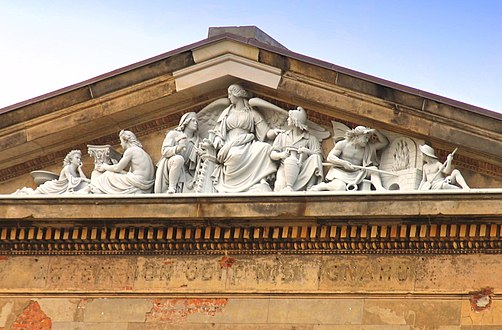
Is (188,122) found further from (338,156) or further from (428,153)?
(428,153)

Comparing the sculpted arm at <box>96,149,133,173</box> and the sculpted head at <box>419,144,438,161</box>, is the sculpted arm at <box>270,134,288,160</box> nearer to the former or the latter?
the sculpted head at <box>419,144,438,161</box>

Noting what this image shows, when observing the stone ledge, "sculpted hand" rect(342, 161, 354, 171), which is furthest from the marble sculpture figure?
"sculpted hand" rect(342, 161, 354, 171)

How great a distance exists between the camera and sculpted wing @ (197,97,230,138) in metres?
25.0

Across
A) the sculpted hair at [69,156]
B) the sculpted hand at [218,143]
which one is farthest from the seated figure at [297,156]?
the sculpted hair at [69,156]

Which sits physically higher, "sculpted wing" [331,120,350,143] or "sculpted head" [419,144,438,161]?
"sculpted wing" [331,120,350,143]

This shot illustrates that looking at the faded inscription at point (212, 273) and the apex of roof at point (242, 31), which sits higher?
the apex of roof at point (242, 31)

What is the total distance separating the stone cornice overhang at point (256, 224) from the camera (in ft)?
76.2

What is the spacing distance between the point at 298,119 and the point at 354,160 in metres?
0.88

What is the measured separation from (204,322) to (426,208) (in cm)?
295

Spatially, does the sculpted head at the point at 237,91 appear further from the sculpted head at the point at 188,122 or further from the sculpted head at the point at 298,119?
the sculpted head at the point at 298,119

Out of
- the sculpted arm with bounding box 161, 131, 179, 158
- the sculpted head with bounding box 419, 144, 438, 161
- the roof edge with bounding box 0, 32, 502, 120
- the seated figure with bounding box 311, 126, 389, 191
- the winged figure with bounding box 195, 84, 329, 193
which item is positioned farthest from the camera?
the sculpted arm with bounding box 161, 131, 179, 158

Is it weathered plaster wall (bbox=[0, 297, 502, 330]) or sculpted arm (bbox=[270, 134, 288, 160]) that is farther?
sculpted arm (bbox=[270, 134, 288, 160])

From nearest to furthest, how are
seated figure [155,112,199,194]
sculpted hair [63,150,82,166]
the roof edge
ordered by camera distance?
1. the roof edge
2. seated figure [155,112,199,194]
3. sculpted hair [63,150,82,166]

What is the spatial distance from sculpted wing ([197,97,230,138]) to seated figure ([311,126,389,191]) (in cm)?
166
